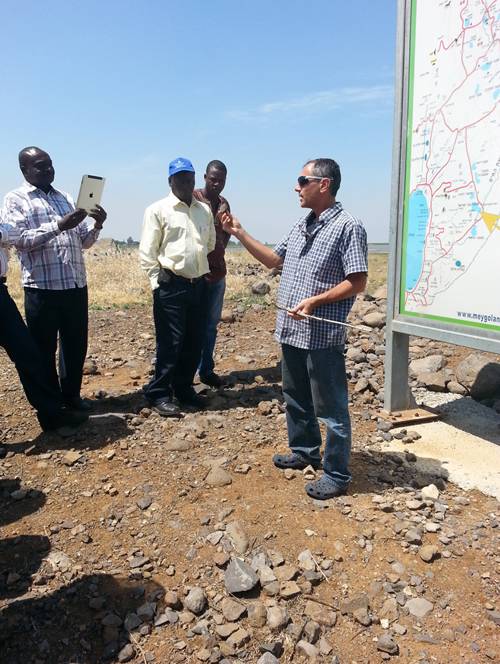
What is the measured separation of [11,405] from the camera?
5.00 m

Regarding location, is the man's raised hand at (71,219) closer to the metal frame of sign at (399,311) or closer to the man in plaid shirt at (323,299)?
the man in plaid shirt at (323,299)

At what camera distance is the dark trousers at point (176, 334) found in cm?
448

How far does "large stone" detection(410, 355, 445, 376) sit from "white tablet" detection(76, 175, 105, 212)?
3733 millimetres

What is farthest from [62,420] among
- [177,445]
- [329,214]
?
[329,214]

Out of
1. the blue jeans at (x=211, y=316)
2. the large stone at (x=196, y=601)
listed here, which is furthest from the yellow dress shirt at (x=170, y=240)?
the large stone at (x=196, y=601)

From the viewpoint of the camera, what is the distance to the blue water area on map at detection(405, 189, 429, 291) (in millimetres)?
4336

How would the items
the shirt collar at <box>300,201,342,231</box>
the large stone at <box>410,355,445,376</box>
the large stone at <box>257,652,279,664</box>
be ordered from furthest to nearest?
the large stone at <box>410,355,445,376</box> < the shirt collar at <box>300,201,342,231</box> < the large stone at <box>257,652,279,664</box>

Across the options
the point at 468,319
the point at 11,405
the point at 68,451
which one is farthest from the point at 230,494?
the point at 11,405

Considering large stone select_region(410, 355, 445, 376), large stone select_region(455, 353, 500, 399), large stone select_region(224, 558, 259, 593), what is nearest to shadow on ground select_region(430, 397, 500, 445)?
large stone select_region(455, 353, 500, 399)

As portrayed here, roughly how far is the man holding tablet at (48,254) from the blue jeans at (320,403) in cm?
195

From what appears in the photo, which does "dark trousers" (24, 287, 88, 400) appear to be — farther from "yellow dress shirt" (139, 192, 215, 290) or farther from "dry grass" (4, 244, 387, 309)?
"dry grass" (4, 244, 387, 309)

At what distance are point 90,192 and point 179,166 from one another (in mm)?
754

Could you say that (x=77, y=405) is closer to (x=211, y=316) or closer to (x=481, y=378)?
(x=211, y=316)

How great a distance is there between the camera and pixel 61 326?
4.41 m
